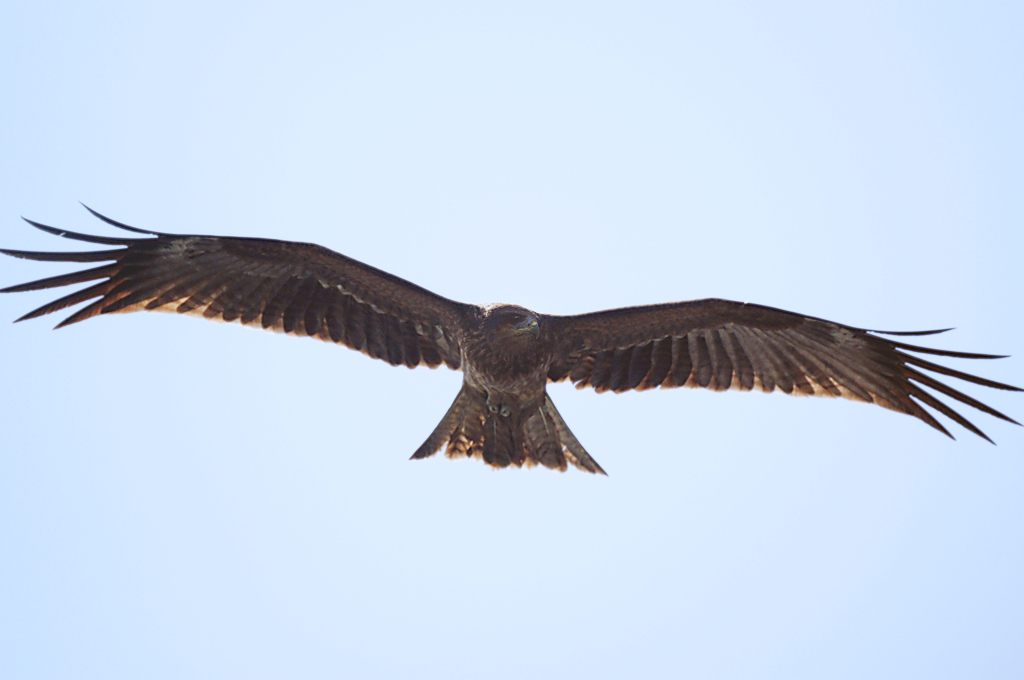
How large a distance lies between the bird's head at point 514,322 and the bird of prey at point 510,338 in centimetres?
1

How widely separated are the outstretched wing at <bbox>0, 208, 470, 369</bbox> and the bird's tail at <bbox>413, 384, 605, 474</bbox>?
0.44 m

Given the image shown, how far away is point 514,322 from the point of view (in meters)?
6.69

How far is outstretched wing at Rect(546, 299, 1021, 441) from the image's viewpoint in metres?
7.14

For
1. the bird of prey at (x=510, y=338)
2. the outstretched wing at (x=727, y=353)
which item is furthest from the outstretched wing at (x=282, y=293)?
the outstretched wing at (x=727, y=353)

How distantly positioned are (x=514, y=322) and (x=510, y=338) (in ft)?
0.44

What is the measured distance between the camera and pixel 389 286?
709 cm

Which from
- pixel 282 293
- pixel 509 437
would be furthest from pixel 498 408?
pixel 282 293

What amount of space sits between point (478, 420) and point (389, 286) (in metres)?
1.32

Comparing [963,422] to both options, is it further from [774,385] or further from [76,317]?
[76,317]

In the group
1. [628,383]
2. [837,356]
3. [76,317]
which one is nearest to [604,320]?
[628,383]

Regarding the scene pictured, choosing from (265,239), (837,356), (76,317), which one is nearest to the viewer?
(76,317)

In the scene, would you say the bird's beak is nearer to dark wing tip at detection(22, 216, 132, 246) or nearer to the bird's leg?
the bird's leg

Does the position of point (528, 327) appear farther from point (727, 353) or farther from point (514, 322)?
point (727, 353)

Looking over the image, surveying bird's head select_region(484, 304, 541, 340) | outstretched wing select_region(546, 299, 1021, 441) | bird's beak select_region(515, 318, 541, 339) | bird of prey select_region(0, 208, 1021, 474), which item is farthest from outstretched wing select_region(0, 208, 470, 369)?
outstretched wing select_region(546, 299, 1021, 441)
